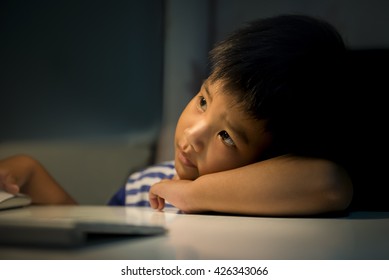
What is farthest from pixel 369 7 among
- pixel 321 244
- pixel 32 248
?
pixel 32 248

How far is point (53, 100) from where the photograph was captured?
2.04ft

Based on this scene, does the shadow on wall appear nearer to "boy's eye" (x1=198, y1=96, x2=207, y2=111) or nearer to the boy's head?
the boy's head

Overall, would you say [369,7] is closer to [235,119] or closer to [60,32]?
[235,119]

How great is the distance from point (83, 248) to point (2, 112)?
0.34 metres

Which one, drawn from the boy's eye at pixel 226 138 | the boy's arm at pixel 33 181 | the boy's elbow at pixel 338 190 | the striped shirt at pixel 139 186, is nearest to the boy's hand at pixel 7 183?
the boy's arm at pixel 33 181

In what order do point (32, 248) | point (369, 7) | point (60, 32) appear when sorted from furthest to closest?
point (60, 32), point (369, 7), point (32, 248)

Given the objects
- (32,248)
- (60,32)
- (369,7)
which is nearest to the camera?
(32,248)

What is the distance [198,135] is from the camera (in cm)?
51

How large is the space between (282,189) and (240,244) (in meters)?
0.14

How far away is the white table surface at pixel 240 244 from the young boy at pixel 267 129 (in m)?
0.05

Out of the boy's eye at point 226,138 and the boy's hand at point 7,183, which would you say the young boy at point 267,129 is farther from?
the boy's hand at point 7,183

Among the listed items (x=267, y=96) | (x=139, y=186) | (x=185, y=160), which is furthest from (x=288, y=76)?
(x=139, y=186)

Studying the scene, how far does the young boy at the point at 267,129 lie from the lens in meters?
0.46
